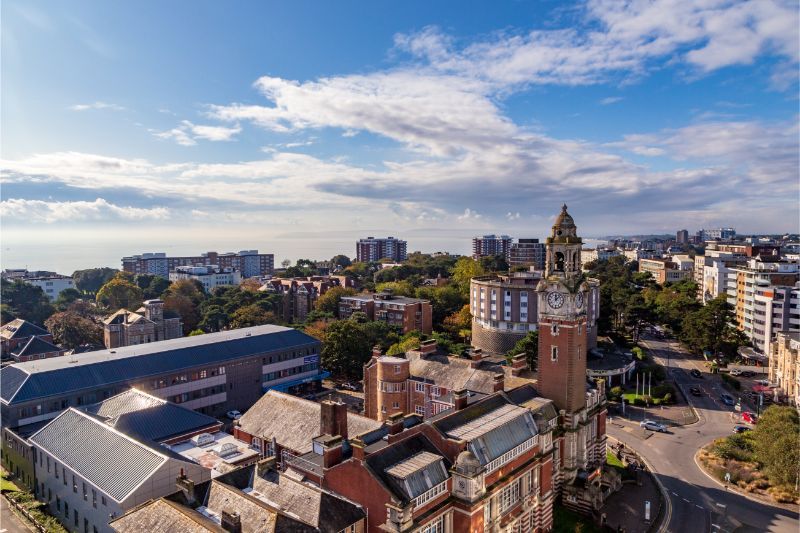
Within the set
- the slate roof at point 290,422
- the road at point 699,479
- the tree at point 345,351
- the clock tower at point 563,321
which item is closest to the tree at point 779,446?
the road at point 699,479

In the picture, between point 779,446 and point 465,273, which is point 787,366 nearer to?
point 779,446

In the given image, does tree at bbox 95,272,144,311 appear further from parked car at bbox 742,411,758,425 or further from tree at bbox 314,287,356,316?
parked car at bbox 742,411,758,425

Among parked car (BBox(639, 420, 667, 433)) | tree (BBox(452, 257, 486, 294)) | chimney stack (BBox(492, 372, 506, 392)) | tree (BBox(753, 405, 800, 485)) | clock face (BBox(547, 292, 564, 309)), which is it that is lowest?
parked car (BBox(639, 420, 667, 433))

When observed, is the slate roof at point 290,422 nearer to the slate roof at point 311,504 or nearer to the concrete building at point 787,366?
the slate roof at point 311,504

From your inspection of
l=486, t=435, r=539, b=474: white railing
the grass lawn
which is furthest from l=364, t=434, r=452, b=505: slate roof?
the grass lawn

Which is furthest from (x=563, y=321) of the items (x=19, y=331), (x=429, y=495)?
(x=19, y=331)
